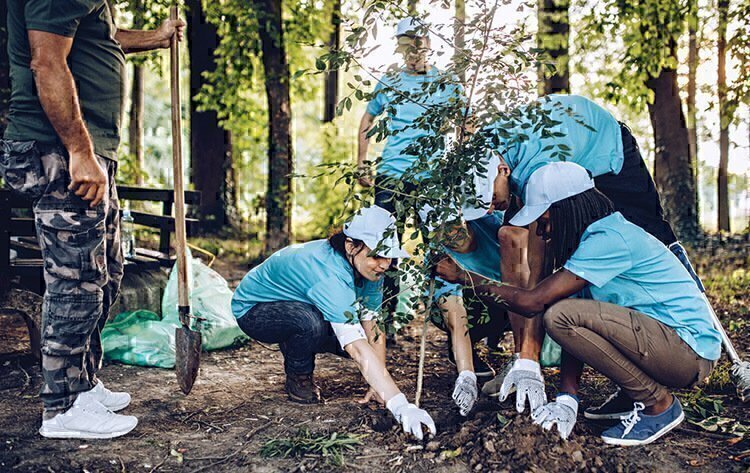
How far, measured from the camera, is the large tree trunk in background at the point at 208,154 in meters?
9.59

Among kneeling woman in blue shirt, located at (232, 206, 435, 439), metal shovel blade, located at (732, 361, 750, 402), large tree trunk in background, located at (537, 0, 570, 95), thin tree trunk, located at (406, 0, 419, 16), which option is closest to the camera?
thin tree trunk, located at (406, 0, 419, 16)

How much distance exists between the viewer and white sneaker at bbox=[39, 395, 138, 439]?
2.87 m

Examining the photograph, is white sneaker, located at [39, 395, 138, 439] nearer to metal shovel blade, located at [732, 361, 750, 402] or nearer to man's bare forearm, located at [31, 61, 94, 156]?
man's bare forearm, located at [31, 61, 94, 156]

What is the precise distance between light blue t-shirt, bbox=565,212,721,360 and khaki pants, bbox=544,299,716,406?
53 millimetres

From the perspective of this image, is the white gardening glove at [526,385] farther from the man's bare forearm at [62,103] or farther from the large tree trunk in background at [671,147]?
the large tree trunk in background at [671,147]

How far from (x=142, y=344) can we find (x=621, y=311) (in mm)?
2754

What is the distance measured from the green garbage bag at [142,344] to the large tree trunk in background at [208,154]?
17.7 ft

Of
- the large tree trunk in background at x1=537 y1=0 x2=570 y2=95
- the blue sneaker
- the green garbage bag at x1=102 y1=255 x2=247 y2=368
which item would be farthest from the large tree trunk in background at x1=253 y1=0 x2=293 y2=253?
the blue sneaker

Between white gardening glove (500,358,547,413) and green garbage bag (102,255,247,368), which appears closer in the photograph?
white gardening glove (500,358,547,413)

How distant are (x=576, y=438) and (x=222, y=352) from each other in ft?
8.28

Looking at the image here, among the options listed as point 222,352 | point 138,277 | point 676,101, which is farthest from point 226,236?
point 676,101

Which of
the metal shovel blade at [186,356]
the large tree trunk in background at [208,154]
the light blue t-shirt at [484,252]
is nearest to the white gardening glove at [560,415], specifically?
the light blue t-shirt at [484,252]

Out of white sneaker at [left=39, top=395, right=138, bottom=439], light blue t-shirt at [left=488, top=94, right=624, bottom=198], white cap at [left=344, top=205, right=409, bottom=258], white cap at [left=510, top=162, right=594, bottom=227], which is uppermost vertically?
light blue t-shirt at [left=488, top=94, right=624, bottom=198]

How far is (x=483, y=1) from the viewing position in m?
2.69
